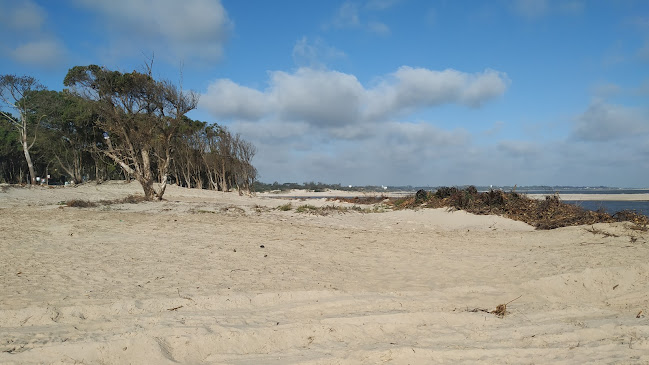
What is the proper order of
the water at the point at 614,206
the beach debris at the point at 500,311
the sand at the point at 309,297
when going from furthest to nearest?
the water at the point at 614,206 → the beach debris at the point at 500,311 → the sand at the point at 309,297

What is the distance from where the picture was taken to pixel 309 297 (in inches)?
190

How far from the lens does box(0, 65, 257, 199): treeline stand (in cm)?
1813

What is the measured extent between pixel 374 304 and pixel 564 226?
29.7ft

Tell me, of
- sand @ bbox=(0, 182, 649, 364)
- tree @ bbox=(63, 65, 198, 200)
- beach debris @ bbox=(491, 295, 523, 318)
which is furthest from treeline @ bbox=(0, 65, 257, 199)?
beach debris @ bbox=(491, 295, 523, 318)

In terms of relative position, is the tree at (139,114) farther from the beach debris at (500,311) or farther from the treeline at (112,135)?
the beach debris at (500,311)

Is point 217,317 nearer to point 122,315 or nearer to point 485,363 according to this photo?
point 122,315

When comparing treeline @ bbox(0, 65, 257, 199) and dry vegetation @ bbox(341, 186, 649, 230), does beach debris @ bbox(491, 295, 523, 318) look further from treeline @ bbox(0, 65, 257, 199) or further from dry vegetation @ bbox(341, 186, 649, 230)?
treeline @ bbox(0, 65, 257, 199)

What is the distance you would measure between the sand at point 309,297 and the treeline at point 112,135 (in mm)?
9750

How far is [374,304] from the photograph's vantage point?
4.63m

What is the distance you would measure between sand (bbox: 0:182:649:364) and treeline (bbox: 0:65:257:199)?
9750mm

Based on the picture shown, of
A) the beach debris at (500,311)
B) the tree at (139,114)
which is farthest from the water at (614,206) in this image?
the tree at (139,114)

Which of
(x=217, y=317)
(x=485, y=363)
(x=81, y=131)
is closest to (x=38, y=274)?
(x=217, y=317)

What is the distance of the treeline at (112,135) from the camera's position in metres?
18.1

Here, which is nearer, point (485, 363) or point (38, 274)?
point (485, 363)
